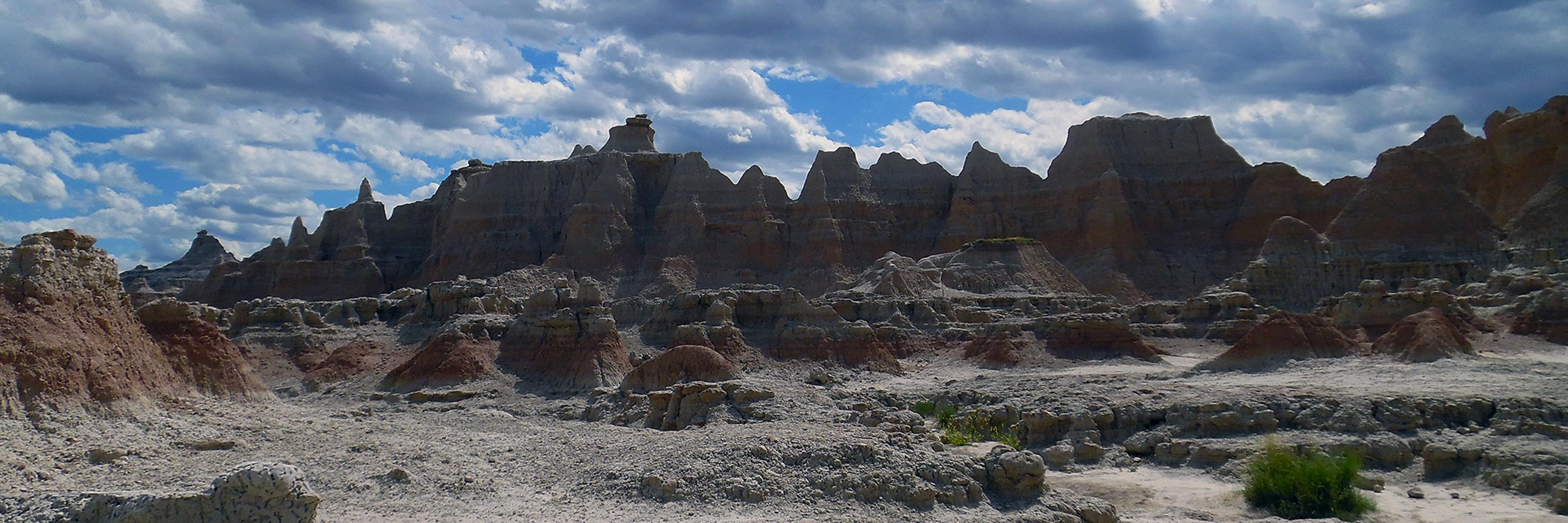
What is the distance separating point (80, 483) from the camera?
18922 mm

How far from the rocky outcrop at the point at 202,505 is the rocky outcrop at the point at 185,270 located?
79.7 m

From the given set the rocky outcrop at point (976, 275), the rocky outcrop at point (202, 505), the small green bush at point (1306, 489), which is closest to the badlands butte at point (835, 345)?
the rocky outcrop at point (202, 505)

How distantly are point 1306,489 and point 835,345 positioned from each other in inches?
1030

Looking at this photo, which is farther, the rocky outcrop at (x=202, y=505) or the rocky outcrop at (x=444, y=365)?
the rocky outcrop at (x=444, y=365)

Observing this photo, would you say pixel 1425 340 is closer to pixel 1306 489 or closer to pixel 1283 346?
pixel 1283 346

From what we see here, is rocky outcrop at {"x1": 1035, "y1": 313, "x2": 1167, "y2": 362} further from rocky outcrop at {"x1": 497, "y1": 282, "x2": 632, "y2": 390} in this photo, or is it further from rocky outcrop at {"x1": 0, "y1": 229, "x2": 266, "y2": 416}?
rocky outcrop at {"x1": 0, "y1": 229, "x2": 266, "y2": 416}

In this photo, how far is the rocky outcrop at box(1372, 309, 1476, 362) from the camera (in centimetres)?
4003

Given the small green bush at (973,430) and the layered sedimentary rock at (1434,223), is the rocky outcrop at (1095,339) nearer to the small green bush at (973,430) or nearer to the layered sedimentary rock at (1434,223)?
the layered sedimentary rock at (1434,223)

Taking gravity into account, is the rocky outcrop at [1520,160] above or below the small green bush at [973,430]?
above

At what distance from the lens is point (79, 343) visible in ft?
73.0

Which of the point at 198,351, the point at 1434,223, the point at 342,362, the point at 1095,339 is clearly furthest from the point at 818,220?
the point at 198,351

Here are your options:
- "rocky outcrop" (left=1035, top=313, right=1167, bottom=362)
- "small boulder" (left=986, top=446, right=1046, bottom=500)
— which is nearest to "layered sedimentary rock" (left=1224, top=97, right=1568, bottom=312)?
"rocky outcrop" (left=1035, top=313, right=1167, bottom=362)

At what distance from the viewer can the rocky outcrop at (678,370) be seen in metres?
39.3

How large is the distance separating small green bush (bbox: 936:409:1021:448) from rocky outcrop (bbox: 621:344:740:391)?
26.0 feet
